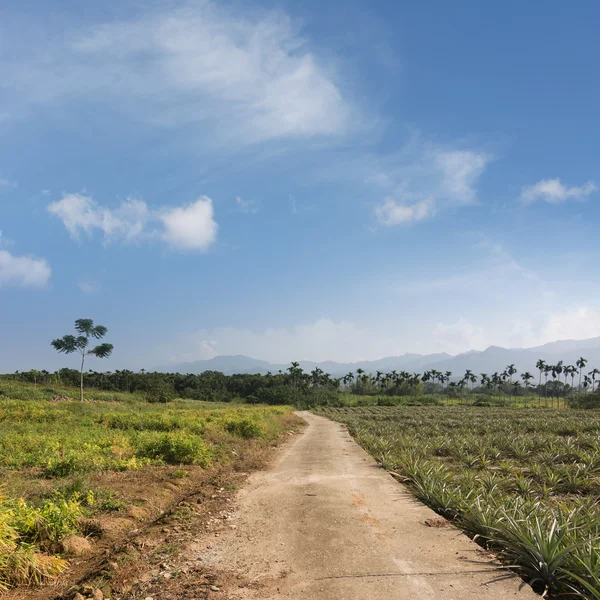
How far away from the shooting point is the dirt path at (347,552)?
4.31 meters

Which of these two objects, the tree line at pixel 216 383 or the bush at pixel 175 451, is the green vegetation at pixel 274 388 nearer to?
the tree line at pixel 216 383

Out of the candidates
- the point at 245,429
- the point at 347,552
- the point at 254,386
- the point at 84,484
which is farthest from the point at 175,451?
the point at 254,386

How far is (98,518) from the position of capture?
6578 millimetres

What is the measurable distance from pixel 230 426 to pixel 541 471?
13.9 m

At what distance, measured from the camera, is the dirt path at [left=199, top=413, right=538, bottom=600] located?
4.31m

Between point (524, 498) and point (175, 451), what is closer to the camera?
point (524, 498)

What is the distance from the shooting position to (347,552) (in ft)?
17.6

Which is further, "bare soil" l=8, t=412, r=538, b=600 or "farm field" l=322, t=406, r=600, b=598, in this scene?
"farm field" l=322, t=406, r=600, b=598

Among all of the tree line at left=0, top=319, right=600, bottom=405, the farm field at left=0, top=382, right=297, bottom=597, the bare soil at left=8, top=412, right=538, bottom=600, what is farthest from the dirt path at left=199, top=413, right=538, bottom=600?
the tree line at left=0, top=319, right=600, bottom=405

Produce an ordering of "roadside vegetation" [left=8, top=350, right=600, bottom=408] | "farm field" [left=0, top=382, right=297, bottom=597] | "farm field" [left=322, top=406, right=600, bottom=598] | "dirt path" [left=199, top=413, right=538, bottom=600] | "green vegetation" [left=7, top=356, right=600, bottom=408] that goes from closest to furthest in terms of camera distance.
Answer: "dirt path" [left=199, top=413, right=538, bottom=600], "farm field" [left=322, top=406, right=600, bottom=598], "farm field" [left=0, top=382, right=297, bottom=597], "roadside vegetation" [left=8, top=350, right=600, bottom=408], "green vegetation" [left=7, top=356, right=600, bottom=408]

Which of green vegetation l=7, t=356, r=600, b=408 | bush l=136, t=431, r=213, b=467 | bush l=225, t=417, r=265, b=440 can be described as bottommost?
green vegetation l=7, t=356, r=600, b=408

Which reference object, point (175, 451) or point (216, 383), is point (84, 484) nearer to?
point (175, 451)

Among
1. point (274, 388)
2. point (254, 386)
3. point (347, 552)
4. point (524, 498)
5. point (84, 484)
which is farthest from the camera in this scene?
point (254, 386)

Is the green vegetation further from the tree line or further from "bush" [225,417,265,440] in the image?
"bush" [225,417,265,440]
